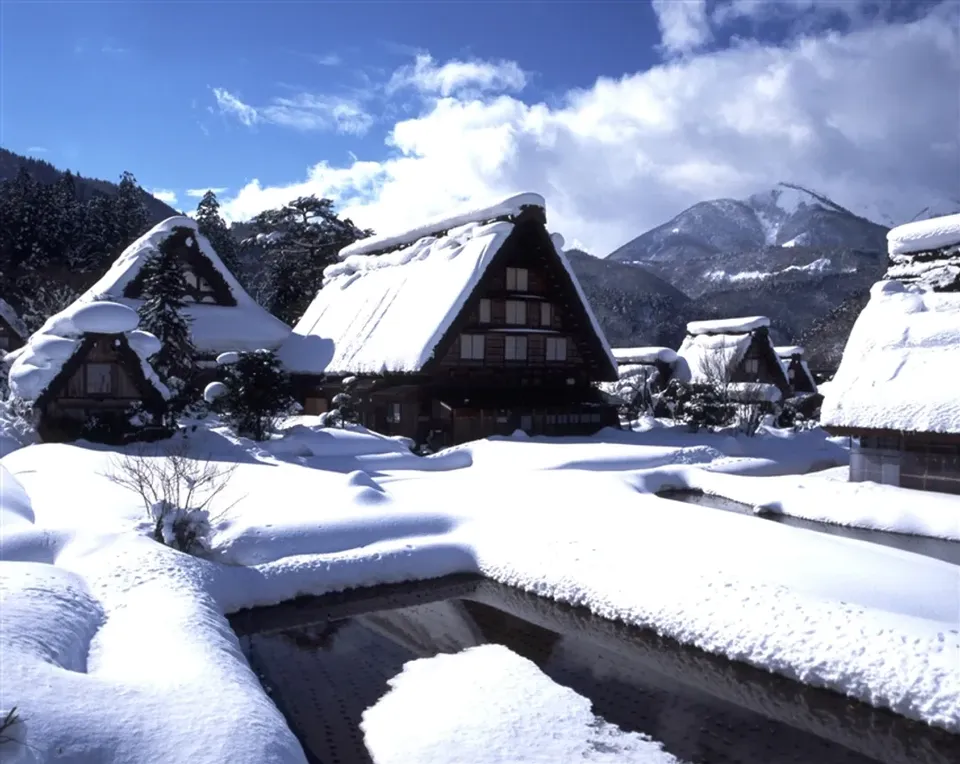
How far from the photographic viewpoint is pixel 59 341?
1894 centimetres

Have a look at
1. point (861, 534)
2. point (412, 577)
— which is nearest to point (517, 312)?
point (861, 534)

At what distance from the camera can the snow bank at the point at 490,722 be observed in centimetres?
662

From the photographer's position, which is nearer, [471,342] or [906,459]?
[906,459]

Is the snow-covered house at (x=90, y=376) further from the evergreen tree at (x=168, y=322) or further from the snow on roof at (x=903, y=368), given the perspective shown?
the snow on roof at (x=903, y=368)

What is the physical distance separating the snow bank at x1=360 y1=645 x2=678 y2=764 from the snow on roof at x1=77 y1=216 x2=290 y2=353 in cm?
2100

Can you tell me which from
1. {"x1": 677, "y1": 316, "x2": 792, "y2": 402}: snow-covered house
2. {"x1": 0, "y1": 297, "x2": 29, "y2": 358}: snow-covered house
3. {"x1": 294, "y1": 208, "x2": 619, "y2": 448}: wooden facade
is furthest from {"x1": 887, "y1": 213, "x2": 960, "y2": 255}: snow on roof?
{"x1": 0, "y1": 297, "x2": 29, "y2": 358}: snow-covered house

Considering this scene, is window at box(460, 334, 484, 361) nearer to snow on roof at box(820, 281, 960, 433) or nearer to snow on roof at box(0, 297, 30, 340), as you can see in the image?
snow on roof at box(820, 281, 960, 433)

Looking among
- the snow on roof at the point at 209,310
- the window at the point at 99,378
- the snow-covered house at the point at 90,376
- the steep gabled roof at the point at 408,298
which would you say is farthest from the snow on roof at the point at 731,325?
the window at the point at 99,378

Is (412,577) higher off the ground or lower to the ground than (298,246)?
lower

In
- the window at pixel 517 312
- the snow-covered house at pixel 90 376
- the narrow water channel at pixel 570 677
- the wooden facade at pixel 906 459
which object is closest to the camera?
the narrow water channel at pixel 570 677

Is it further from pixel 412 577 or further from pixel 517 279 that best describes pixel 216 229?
pixel 412 577

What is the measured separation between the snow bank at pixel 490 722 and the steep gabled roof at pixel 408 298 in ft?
46.8

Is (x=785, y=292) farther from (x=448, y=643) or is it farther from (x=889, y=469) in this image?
(x=448, y=643)

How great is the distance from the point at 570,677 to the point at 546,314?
19.4 metres
